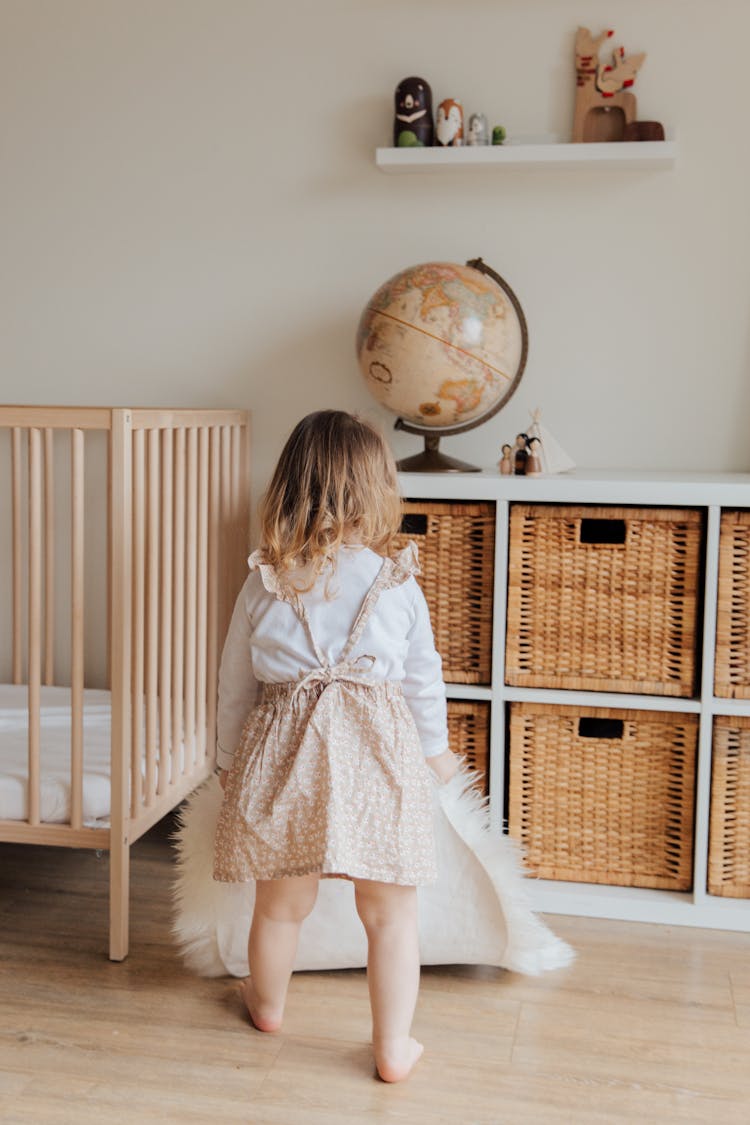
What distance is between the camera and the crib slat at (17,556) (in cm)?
253

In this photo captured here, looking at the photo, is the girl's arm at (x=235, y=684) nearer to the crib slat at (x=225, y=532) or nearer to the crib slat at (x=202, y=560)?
the crib slat at (x=202, y=560)

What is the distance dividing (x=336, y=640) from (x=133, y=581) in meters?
0.45

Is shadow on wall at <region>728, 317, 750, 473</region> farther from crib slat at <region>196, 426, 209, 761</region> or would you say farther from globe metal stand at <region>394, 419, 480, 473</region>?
crib slat at <region>196, 426, 209, 761</region>

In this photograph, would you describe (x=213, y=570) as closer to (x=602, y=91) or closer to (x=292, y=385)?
(x=292, y=385)

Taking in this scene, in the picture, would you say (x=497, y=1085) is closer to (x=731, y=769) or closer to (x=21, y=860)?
(x=731, y=769)

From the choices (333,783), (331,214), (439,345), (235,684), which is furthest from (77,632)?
(331,214)

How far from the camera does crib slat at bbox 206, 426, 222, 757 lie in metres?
2.32

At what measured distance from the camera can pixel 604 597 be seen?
2121mm

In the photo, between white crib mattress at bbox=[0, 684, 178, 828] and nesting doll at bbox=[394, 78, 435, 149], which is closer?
white crib mattress at bbox=[0, 684, 178, 828]

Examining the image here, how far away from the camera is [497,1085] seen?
1.59 metres

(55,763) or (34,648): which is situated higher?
(34,648)

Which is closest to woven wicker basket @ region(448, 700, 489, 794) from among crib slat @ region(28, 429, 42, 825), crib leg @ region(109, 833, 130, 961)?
crib leg @ region(109, 833, 130, 961)

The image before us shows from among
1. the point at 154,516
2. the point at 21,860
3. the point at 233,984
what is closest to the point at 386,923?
the point at 233,984

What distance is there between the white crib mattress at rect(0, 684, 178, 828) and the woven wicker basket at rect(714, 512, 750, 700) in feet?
3.48
